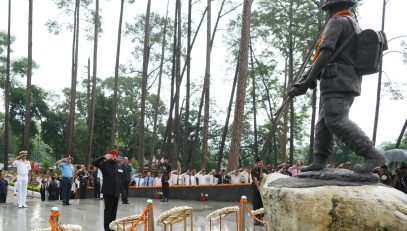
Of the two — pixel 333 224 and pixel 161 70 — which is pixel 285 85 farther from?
pixel 333 224

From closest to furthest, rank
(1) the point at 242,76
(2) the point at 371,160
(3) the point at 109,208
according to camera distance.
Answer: (2) the point at 371,160, (3) the point at 109,208, (1) the point at 242,76

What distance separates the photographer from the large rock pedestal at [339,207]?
14.5 feet

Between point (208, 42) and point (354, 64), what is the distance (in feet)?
64.2

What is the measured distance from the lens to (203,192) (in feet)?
56.9

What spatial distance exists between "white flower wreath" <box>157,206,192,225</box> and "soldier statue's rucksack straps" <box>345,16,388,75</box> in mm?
3205

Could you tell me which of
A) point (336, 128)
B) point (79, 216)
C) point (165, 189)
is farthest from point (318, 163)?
point (165, 189)

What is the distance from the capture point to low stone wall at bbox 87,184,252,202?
16.4 metres

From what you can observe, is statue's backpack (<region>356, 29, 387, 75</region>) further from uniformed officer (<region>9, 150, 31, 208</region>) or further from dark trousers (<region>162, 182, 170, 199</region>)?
dark trousers (<region>162, 182, 170, 199</region>)

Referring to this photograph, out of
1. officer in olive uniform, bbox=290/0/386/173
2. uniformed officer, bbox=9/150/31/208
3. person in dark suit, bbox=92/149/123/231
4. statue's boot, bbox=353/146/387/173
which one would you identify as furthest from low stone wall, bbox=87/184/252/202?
statue's boot, bbox=353/146/387/173

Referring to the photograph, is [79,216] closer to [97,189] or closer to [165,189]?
[165,189]

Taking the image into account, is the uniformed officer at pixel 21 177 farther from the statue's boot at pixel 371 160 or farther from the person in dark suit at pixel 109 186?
the statue's boot at pixel 371 160

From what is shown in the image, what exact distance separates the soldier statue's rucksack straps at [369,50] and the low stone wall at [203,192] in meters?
11.1

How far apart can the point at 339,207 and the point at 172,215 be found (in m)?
2.92

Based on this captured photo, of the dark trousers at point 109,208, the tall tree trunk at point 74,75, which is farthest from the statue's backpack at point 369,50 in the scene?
the tall tree trunk at point 74,75
